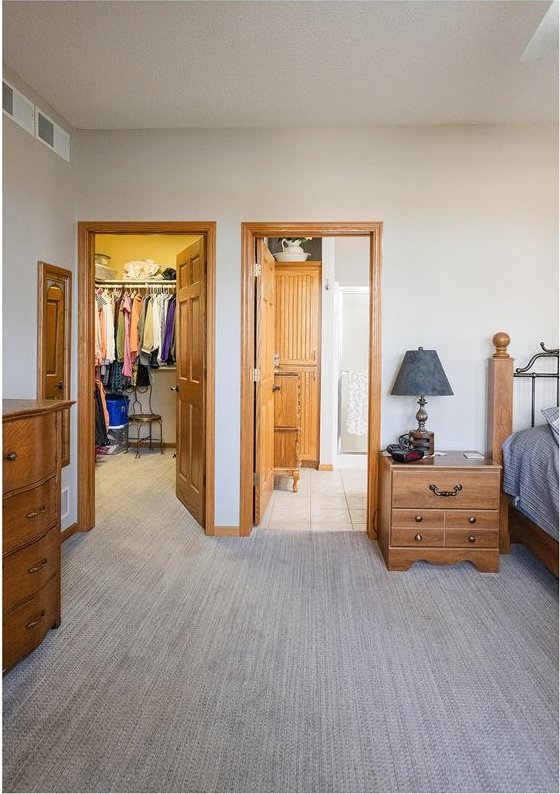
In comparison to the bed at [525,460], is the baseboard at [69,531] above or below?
below

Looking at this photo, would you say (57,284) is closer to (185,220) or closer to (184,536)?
(185,220)

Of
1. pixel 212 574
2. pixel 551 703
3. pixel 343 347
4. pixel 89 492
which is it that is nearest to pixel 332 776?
pixel 551 703

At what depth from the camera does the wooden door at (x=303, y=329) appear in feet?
18.6

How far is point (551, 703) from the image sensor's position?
1872mm

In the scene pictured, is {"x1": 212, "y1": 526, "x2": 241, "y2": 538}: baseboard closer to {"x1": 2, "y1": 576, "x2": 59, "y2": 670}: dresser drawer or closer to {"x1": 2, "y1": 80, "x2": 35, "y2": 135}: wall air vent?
{"x1": 2, "y1": 576, "x2": 59, "y2": 670}: dresser drawer

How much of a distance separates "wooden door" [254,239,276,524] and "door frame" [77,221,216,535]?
1.08ft

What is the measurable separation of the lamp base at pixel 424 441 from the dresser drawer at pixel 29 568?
203 centimetres

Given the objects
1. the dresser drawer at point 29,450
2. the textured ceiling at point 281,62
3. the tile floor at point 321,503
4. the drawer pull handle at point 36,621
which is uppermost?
the textured ceiling at point 281,62

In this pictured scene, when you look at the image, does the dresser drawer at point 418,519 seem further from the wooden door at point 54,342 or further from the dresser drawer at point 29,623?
the wooden door at point 54,342

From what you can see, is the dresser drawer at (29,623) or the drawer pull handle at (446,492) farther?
the drawer pull handle at (446,492)

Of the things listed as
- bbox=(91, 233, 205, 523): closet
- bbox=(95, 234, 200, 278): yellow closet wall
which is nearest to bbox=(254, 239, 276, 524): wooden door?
bbox=(91, 233, 205, 523): closet

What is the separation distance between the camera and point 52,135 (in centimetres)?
326

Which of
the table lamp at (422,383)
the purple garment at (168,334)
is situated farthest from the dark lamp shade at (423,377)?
the purple garment at (168,334)

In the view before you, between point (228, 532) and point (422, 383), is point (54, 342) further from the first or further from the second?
point (422, 383)
